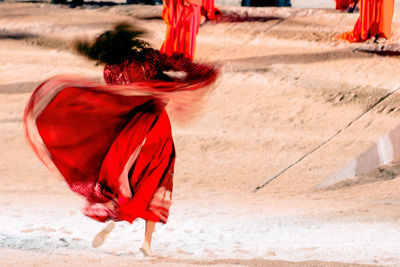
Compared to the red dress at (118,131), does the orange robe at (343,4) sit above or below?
below

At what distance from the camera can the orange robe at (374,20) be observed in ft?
32.9

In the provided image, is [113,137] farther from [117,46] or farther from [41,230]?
[41,230]

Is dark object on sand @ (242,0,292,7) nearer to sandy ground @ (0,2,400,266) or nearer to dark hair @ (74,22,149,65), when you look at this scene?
sandy ground @ (0,2,400,266)

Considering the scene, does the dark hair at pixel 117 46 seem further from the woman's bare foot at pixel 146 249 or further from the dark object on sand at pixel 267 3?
the dark object on sand at pixel 267 3

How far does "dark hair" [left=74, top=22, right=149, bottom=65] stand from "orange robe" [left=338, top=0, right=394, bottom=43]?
245 inches

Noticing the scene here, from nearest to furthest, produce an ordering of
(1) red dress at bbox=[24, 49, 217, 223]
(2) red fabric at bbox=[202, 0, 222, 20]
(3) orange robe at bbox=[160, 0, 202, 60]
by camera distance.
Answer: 1. (1) red dress at bbox=[24, 49, 217, 223]
2. (3) orange robe at bbox=[160, 0, 202, 60]
3. (2) red fabric at bbox=[202, 0, 222, 20]

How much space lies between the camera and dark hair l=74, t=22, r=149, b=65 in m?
4.22

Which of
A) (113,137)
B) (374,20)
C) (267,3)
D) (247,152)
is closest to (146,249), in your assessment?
(113,137)

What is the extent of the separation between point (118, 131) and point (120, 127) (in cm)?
2

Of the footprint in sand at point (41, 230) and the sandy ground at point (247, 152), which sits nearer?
the sandy ground at point (247, 152)

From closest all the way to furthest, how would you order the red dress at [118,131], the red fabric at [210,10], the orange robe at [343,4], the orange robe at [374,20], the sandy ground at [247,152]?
the red dress at [118,131]
the sandy ground at [247,152]
the orange robe at [374,20]
the red fabric at [210,10]
the orange robe at [343,4]

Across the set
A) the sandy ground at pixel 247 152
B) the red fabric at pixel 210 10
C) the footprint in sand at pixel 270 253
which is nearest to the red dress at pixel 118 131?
the sandy ground at pixel 247 152

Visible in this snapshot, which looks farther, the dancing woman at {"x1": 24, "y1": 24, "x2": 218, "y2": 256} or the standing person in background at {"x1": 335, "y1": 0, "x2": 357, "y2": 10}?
the standing person in background at {"x1": 335, "y1": 0, "x2": 357, "y2": 10}

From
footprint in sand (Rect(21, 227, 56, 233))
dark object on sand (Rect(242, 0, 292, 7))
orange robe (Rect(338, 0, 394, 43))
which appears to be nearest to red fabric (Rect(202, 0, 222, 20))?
dark object on sand (Rect(242, 0, 292, 7))
